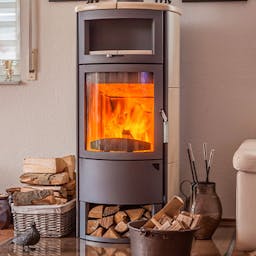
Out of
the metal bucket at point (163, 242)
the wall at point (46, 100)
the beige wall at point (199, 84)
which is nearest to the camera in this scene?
the metal bucket at point (163, 242)

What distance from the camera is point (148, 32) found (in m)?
3.52

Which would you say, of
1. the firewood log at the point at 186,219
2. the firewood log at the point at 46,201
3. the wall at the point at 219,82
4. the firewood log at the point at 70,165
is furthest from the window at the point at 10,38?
the firewood log at the point at 186,219

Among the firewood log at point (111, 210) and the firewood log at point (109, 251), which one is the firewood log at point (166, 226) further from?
the firewood log at point (111, 210)

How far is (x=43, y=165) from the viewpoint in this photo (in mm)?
3666

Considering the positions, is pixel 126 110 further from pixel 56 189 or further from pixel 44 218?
pixel 44 218

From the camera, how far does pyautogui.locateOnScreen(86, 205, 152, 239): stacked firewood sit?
3461 millimetres

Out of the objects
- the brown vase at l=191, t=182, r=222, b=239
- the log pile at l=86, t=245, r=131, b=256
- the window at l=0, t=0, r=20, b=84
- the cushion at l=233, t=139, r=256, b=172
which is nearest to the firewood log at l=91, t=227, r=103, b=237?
the log pile at l=86, t=245, r=131, b=256

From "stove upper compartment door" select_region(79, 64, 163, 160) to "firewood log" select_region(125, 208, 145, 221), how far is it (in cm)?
30

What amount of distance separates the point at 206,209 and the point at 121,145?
21.9 inches

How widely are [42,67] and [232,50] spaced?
1156mm

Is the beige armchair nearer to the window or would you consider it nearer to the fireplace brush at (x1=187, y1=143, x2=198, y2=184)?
the fireplace brush at (x1=187, y1=143, x2=198, y2=184)

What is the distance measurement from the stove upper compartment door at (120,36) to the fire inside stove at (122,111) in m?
0.09

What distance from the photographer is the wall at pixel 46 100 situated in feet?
13.3

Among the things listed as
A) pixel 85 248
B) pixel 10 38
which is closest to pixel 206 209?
pixel 85 248
